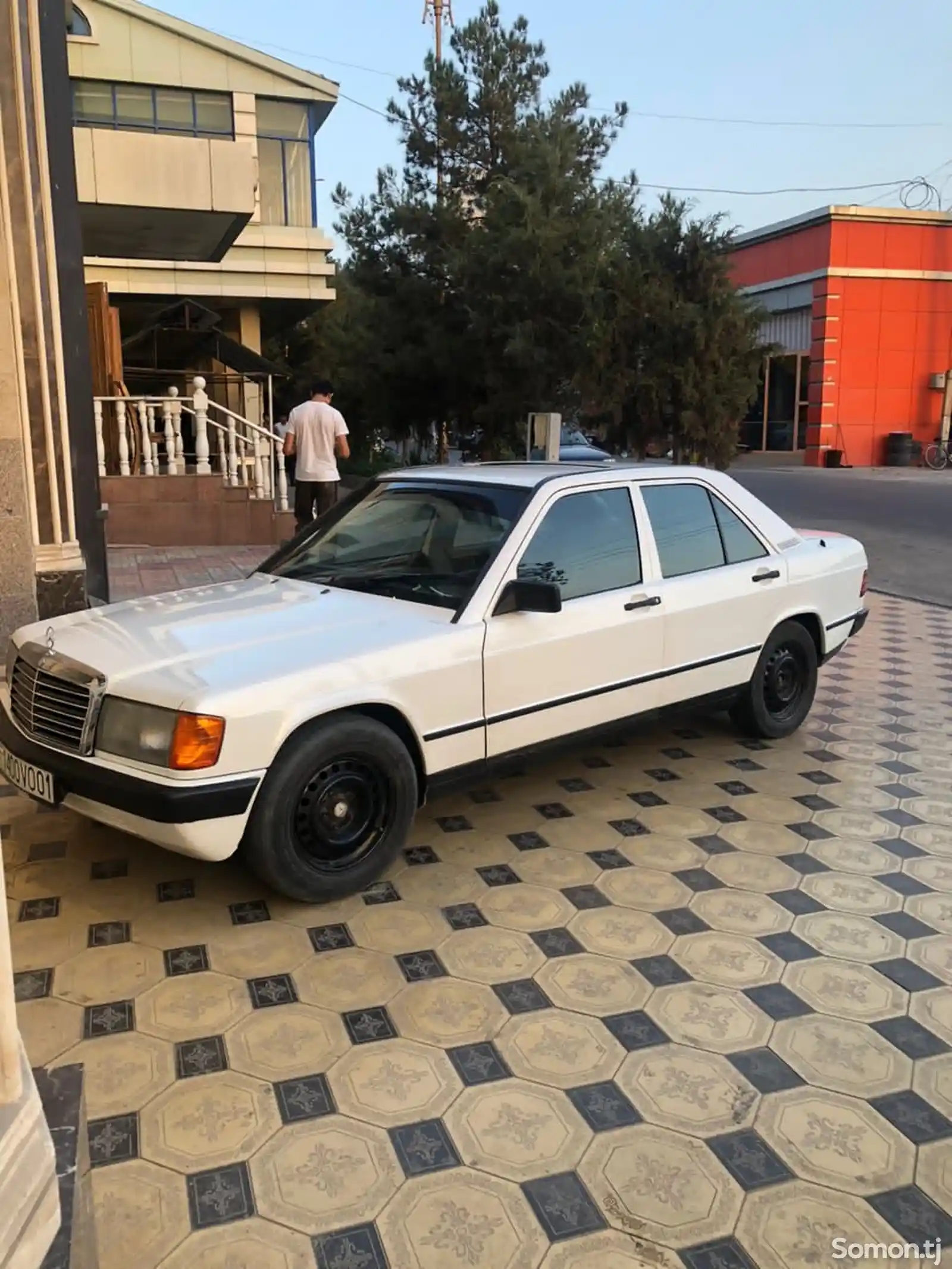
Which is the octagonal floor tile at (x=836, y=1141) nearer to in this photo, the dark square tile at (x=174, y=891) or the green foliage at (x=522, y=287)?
the dark square tile at (x=174, y=891)

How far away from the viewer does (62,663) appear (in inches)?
146

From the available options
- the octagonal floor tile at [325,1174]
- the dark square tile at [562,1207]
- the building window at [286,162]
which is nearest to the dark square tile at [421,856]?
the octagonal floor tile at [325,1174]

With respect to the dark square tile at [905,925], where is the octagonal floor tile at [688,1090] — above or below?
below

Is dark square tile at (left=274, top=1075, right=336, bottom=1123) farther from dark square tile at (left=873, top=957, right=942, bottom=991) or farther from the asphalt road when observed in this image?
the asphalt road

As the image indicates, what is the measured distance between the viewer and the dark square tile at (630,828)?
4.50 meters

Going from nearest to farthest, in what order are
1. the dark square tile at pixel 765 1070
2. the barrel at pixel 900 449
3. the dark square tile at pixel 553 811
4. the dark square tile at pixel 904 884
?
the dark square tile at pixel 765 1070 → the dark square tile at pixel 904 884 → the dark square tile at pixel 553 811 → the barrel at pixel 900 449

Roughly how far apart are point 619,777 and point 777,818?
2.70 ft

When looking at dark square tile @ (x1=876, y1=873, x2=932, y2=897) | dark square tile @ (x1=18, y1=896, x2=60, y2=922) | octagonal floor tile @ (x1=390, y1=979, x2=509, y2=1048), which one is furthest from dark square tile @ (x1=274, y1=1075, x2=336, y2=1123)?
→ dark square tile @ (x1=876, y1=873, x2=932, y2=897)

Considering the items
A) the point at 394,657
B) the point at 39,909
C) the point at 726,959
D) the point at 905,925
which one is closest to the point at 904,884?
the point at 905,925

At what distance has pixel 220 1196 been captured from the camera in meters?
2.42

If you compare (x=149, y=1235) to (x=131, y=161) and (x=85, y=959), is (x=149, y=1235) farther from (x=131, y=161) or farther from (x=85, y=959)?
(x=131, y=161)

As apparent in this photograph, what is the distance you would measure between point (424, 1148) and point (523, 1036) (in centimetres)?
54

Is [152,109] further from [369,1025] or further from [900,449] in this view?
[369,1025]

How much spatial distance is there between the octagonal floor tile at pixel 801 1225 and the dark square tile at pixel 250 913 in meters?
1.94
